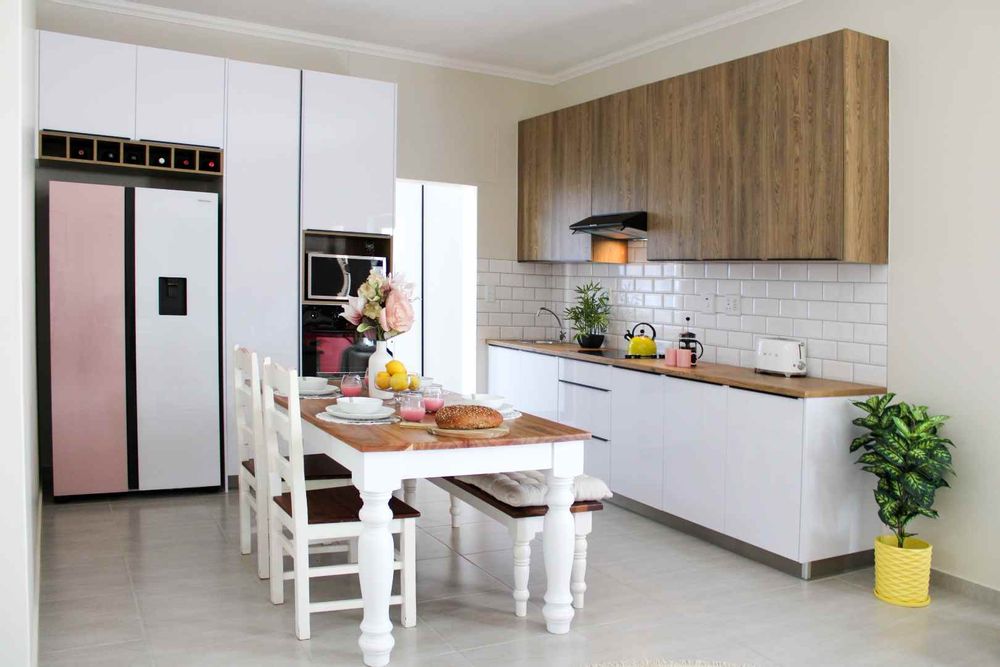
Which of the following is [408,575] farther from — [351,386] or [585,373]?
[585,373]

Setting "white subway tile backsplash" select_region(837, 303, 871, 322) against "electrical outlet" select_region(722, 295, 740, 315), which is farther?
"electrical outlet" select_region(722, 295, 740, 315)

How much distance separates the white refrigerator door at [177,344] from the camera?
5059 mm

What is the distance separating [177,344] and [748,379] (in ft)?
10.3

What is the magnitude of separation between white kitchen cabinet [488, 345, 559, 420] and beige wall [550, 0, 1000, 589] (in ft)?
6.98

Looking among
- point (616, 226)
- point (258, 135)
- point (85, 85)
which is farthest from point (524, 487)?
point (85, 85)

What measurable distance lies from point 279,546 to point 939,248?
300 centimetres

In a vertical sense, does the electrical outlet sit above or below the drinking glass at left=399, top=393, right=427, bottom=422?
above

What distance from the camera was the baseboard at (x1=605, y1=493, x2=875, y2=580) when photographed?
3945mm

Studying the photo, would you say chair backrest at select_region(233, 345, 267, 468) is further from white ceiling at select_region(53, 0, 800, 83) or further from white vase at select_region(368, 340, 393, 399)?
white ceiling at select_region(53, 0, 800, 83)

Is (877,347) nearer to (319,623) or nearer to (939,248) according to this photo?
(939,248)

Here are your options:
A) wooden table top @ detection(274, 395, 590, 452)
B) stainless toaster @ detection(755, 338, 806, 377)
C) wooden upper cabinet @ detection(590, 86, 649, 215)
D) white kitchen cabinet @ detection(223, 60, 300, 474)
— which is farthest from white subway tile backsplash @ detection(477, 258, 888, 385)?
wooden table top @ detection(274, 395, 590, 452)

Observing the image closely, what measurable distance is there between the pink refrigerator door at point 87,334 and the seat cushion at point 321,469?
4.31 ft

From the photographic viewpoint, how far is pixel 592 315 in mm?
5914

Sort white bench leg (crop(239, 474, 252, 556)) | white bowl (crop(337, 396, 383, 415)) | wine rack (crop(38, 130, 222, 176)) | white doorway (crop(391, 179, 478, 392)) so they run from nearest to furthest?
white bowl (crop(337, 396, 383, 415))
white bench leg (crop(239, 474, 252, 556))
wine rack (crop(38, 130, 222, 176))
white doorway (crop(391, 179, 478, 392))
